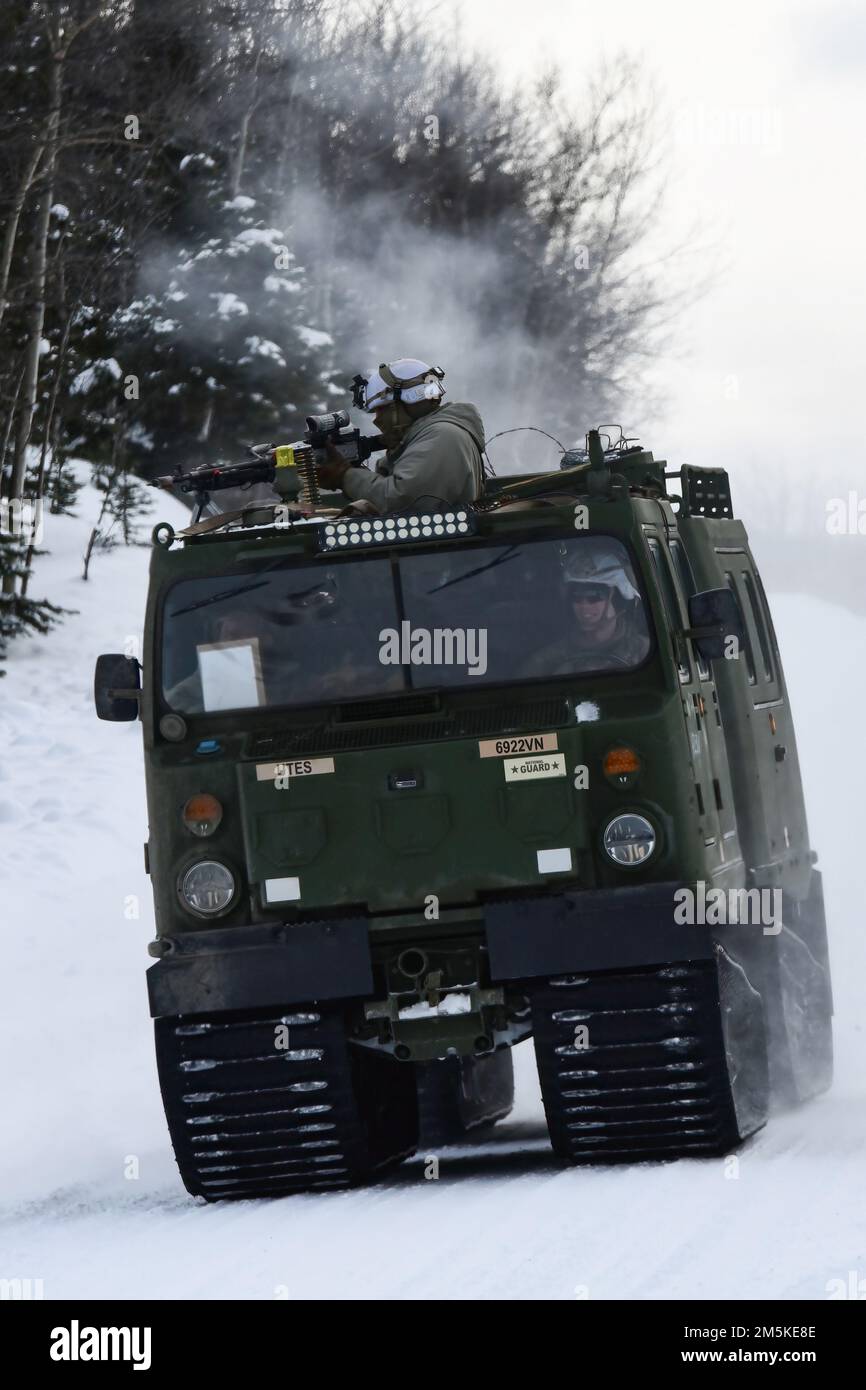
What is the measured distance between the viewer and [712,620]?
8.84 m

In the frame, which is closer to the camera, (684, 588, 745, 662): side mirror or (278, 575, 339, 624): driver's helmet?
(278, 575, 339, 624): driver's helmet

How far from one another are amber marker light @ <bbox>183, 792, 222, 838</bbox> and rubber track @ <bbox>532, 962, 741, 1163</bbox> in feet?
4.40

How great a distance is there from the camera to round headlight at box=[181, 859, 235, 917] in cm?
844

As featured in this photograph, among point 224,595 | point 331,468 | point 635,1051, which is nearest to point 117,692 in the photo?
point 224,595

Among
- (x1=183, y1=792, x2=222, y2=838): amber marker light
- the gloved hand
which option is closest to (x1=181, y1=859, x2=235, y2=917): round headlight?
(x1=183, y1=792, x2=222, y2=838): amber marker light

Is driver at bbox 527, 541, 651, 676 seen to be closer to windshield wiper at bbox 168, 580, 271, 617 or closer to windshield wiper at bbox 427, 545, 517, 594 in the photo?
windshield wiper at bbox 427, 545, 517, 594

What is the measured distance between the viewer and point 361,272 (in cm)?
4512

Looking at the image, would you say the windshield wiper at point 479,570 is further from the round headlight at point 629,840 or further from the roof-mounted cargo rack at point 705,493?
the roof-mounted cargo rack at point 705,493

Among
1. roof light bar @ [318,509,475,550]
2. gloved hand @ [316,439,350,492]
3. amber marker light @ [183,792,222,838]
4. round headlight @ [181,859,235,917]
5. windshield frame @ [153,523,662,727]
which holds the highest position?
gloved hand @ [316,439,350,492]

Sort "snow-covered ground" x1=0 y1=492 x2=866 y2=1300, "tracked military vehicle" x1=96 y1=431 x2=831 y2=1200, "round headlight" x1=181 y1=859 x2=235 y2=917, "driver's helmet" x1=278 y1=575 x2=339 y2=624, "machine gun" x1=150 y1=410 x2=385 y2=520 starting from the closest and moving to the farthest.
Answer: "snow-covered ground" x1=0 y1=492 x2=866 y2=1300, "tracked military vehicle" x1=96 y1=431 x2=831 y2=1200, "round headlight" x1=181 y1=859 x2=235 y2=917, "driver's helmet" x1=278 y1=575 x2=339 y2=624, "machine gun" x1=150 y1=410 x2=385 y2=520

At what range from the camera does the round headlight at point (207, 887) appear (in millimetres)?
8438

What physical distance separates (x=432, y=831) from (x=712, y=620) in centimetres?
147

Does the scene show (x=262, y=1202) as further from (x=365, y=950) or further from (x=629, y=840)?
(x=629, y=840)
